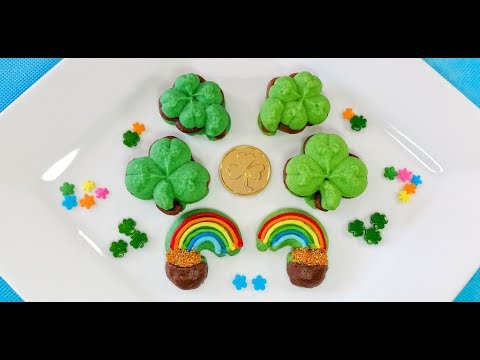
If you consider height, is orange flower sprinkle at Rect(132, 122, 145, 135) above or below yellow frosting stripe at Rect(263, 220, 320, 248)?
A: below

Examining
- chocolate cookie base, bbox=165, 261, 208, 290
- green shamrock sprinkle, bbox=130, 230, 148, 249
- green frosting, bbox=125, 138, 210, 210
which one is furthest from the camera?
green shamrock sprinkle, bbox=130, 230, 148, 249

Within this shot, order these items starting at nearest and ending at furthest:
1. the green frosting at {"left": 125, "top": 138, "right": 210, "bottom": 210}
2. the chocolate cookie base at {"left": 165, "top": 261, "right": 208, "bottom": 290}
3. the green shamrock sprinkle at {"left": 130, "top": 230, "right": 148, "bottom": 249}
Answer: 1. the green frosting at {"left": 125, "top": 138, "right": 210, "bottom": 210}
2. the chocolate cookie base at {"left": 165, "top": 261, "right": 208, "bottom": 290}
3. the green shamrock sprinkle at {"left": 130, "top": 230, "right": 148, "bottom": 249}

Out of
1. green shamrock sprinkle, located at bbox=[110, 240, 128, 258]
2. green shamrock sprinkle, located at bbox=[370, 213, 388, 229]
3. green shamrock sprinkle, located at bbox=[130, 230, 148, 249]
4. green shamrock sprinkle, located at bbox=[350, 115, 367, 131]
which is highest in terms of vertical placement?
green shamrock sprinkle, located at bbox=[350, 115, 367, 131]

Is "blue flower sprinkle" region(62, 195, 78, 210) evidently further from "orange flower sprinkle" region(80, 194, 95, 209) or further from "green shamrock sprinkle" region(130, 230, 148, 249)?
"green shamrock sprinkle" region(130, 230, 148, 249)

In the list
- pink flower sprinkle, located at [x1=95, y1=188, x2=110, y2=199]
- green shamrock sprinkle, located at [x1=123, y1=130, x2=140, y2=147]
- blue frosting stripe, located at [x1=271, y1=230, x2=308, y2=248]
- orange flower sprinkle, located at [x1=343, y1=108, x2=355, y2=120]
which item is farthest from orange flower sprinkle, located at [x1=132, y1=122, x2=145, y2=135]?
orange flower sprinkle, located at [x1=343, y1=108, x2=355, y2=120]

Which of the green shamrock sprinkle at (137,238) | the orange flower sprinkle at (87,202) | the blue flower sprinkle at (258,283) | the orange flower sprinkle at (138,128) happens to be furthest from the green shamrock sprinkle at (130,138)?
the blue flower sprinkle at (258,283)

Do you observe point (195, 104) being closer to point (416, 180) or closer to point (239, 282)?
point (239, 282)
